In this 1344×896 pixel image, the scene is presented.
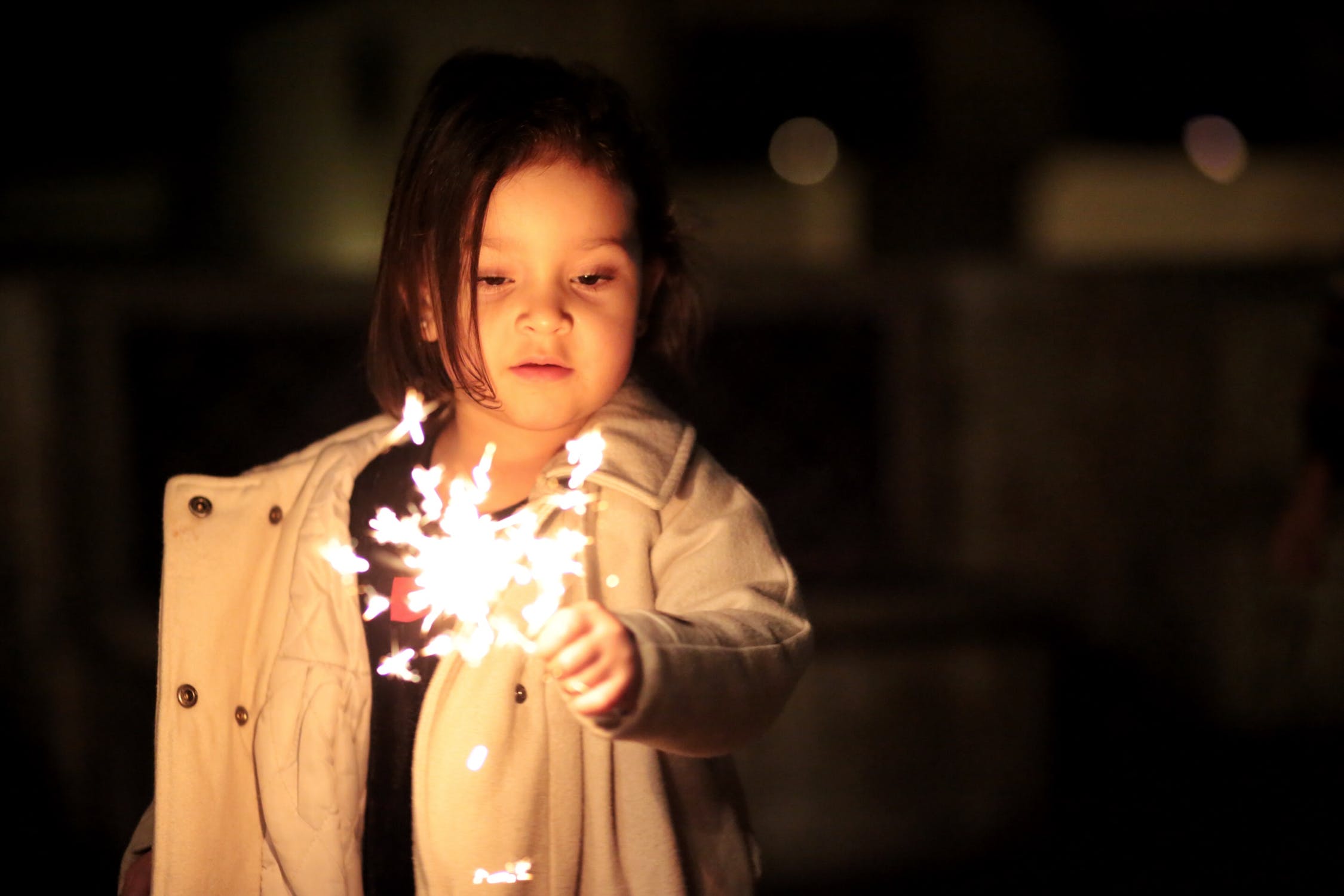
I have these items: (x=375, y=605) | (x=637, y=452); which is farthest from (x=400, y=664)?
(x=637, y=452)

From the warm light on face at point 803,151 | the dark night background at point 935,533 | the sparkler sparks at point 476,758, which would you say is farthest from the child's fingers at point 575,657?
the warm light on face at point 803,151

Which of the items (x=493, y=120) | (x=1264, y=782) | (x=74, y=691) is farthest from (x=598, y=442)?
(x=1264, y=782)

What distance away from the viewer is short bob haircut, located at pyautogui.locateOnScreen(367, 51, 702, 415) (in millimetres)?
1793

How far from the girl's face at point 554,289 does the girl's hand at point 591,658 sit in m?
0.48

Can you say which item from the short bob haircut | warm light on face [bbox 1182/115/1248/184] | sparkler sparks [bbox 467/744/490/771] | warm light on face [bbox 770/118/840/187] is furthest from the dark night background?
warm light on face [bbox 770/118/840/187]

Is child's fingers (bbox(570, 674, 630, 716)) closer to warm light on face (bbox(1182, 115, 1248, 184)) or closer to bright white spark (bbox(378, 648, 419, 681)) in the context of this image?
bright white spark (bbox(378, 648, 419, 681))

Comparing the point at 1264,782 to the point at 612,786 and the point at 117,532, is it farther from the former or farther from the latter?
the point at 117,532

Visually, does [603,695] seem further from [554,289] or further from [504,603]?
[554,289]

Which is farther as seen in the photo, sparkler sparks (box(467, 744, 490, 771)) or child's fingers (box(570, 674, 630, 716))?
sparkler sparks (box(467, 744, 490, 771))

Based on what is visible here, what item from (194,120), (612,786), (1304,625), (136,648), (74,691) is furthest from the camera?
(194,120)

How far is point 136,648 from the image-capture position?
161 inches

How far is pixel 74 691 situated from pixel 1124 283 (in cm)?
422

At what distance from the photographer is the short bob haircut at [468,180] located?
5.88 feet

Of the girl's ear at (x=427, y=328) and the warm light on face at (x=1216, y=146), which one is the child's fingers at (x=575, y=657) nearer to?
the girl's ear at (x=427, y=328)
